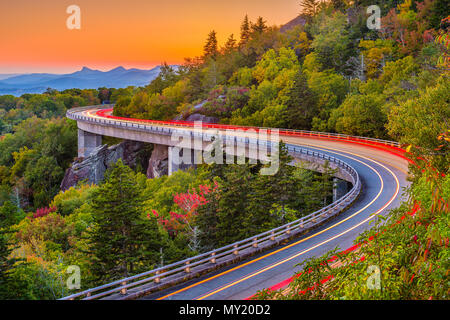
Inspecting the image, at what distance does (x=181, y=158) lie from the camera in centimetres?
5559

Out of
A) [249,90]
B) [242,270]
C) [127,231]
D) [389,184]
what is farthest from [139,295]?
[249,90]

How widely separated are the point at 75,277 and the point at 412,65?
54117 mm

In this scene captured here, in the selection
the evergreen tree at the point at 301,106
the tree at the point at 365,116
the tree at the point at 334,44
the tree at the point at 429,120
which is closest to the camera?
the tree at the point at 429,120

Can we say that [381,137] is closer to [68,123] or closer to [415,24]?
[415,24]

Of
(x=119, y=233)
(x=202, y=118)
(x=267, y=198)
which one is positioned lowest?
(x=119, y=233)

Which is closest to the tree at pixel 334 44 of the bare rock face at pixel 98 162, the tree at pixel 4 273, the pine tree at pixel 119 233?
the bare rock face at pixel 98 162

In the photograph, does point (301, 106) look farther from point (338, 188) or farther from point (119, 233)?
point (119, 233)

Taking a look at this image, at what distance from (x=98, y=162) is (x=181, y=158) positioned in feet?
70.0

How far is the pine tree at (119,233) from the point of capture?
18938 millimetres

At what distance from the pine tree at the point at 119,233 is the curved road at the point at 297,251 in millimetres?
5980

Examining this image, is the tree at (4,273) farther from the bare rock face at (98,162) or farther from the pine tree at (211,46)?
the pine tree at (211,46)

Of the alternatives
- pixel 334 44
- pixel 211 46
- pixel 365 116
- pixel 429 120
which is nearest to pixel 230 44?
pixel 211 46

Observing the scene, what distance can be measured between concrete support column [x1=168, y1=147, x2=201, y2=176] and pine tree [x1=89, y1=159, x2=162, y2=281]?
1304 inches
